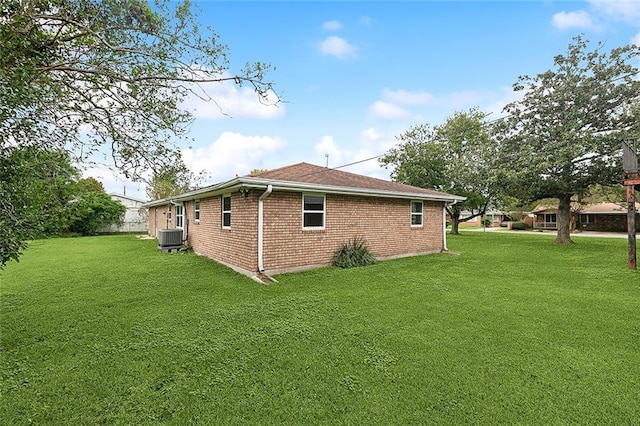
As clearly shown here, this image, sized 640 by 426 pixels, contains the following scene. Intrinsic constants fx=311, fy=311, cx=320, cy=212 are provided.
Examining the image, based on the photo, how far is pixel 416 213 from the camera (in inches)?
456

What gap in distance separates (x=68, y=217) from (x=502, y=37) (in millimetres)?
13389

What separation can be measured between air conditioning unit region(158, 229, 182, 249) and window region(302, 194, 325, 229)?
670cm

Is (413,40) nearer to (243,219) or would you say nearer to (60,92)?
(243,219)

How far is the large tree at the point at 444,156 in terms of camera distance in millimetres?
21775

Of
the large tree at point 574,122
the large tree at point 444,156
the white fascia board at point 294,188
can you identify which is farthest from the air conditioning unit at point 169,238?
the large tree at point 444,156

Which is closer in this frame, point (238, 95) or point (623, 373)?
point (623, 373)

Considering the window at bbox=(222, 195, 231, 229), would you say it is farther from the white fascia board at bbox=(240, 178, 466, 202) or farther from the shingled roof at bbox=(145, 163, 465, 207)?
the white fascia board at bbox=(240, 178, 466, 202)

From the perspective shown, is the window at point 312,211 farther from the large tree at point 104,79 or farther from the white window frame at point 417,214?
the white window frame at point 417,214

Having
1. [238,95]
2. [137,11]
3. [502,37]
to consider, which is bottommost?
[238,95]

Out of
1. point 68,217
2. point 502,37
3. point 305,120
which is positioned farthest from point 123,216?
point 502,37

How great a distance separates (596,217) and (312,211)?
33596 millimetres

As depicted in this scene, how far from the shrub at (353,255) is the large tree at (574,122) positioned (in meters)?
9.27

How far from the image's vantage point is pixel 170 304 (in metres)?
5.43

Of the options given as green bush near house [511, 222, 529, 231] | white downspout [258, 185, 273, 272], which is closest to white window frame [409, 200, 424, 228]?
white downspout [258, 185, 273, 272]
